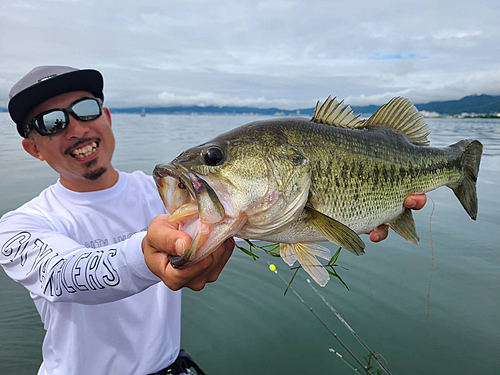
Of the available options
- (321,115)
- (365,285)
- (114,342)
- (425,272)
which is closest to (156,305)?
(114,342)

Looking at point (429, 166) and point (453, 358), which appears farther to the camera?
point (453, 358)

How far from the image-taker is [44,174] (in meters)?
12.1

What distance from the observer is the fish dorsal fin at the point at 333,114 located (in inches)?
71.5

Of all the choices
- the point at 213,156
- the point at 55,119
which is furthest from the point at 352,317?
the point at 55,119

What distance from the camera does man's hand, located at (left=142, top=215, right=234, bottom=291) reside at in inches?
47.9

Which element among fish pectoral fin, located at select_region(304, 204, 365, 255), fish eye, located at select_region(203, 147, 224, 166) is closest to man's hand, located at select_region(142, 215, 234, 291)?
fish eye, located at select_region(203, 147, 224, 166)

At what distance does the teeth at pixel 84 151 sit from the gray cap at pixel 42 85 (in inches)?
18.2

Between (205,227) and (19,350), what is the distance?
4331 millimetres

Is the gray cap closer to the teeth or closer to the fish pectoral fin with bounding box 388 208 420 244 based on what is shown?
the teeth

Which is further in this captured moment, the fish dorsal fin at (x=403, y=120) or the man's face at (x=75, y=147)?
the man's face at (x=75, y=147)

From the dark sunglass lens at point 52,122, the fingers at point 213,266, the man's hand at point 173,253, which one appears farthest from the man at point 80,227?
the fingers at point 213,266

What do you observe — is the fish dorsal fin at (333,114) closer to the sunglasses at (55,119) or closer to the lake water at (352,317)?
the sunglasses at (55,119)

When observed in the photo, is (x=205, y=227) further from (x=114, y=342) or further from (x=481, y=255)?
(x=481, y=255)

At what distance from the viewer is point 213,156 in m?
1.37
